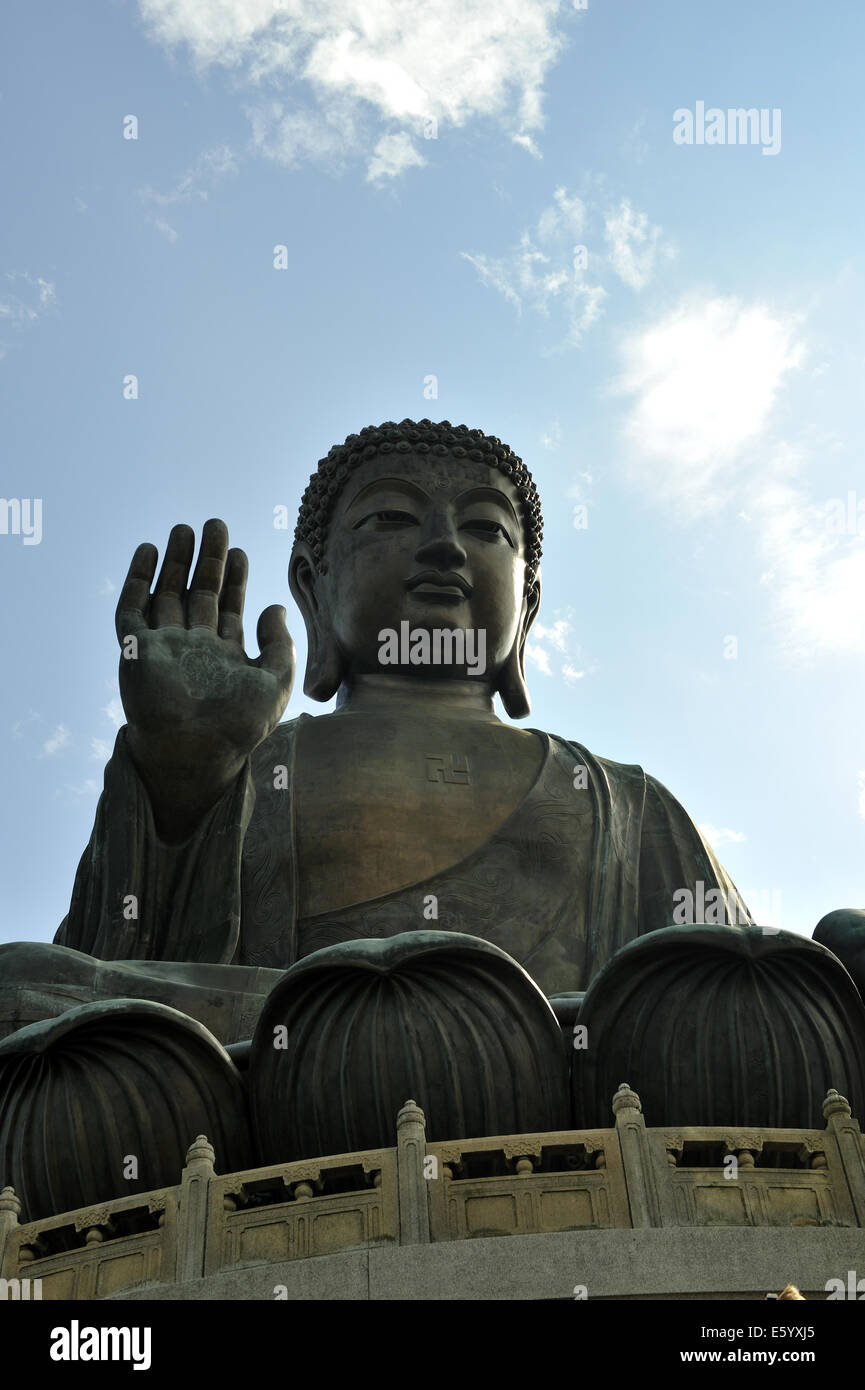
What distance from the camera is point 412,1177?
6277 millimetres

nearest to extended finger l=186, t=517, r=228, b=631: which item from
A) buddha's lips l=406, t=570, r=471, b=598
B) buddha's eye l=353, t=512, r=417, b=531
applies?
buddha's lips l=406, t=570, r=471, b=598

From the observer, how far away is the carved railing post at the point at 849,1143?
6414mm

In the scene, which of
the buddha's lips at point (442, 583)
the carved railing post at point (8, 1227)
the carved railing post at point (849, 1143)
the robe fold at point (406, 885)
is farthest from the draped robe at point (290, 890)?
the carved railing post at point (849, 1143)

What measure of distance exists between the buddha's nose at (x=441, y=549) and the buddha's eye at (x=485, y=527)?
188mm

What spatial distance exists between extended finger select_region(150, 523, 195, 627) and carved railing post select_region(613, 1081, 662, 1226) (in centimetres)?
393

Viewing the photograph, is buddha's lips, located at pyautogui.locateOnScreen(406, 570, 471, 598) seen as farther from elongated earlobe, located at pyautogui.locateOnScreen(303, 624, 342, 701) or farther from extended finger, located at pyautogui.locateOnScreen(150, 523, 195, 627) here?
extended finger, located at pyautogui.locateOnScreen(150, 523, 195, 627)

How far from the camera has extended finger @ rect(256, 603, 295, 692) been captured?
A: 9.43 metres

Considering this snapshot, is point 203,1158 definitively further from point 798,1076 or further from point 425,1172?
point 798,1076

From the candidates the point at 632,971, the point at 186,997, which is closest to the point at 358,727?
the point at 186,997

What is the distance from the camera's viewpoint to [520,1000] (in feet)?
23.8

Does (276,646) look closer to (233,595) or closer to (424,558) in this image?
(233,595)

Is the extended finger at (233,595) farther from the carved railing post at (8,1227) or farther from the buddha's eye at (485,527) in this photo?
the carved railing post at (8,1227)

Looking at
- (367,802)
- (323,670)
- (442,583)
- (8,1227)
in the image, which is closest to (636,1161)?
(8,1227)
